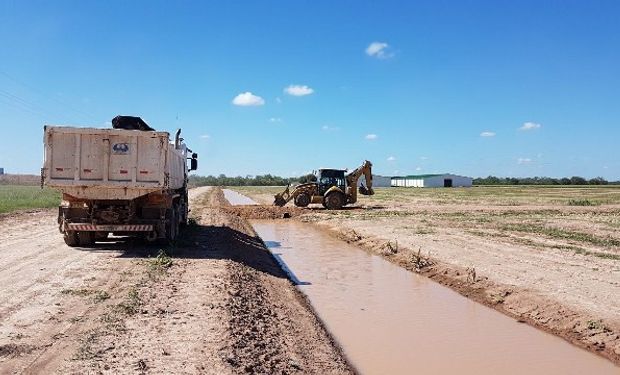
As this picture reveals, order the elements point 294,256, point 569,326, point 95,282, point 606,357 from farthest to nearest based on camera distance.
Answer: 1. point 294,256
2. point 95,282
3. point 569,326
4. point 606,357

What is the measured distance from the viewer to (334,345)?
7.64 meters

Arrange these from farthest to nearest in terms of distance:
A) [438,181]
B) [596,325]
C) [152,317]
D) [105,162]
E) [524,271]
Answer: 1. [438,181]
2. [105,162]
3. [524,271]
4. [596,325]
5. [152,317]

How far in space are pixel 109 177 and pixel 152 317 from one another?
6752mm

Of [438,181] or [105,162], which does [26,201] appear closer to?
[105,162]

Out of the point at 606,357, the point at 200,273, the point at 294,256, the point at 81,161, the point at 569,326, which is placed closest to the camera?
the point at 606,357

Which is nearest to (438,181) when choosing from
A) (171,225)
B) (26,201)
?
(26,201)

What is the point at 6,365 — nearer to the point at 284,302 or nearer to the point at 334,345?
the point at 334,345

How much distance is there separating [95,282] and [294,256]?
8128 mm

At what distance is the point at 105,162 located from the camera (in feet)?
43.3

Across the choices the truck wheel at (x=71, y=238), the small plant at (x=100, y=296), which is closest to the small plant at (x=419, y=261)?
the small plant at (x=100, y=296)

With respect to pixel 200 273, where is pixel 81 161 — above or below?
above

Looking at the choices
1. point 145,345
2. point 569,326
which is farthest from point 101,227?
point 569,326

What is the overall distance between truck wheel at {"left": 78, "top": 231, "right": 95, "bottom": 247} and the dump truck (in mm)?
647

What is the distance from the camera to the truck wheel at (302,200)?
35.2m
